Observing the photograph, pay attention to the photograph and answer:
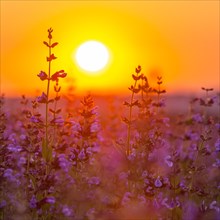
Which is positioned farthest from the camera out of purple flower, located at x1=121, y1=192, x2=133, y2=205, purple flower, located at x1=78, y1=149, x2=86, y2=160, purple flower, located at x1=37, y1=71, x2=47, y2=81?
purple flower, located at x1=78, y1=149, x2=86, y2=160

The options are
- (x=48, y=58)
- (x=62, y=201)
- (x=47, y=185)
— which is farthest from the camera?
(x=62, y=201)

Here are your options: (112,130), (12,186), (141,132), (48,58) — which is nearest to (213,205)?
(141,132)

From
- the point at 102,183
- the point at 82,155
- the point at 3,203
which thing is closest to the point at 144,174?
the point at 82,155

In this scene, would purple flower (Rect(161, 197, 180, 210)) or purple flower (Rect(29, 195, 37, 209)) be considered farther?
purple flower (Rect(29, 195, 37, 209))

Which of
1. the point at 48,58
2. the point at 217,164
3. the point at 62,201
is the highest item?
the point at 48,58

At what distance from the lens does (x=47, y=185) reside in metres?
7.47

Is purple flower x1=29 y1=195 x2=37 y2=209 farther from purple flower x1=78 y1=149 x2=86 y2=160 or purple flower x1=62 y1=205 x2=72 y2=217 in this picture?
purple flower x1=78 y1=149 x2=86 y2=160

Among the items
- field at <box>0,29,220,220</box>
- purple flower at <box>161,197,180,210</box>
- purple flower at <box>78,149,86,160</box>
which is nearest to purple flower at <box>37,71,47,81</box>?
field at <box>0,29,220,220</box>

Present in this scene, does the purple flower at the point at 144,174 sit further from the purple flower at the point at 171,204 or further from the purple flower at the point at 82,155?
the purple flower at the point at 82,155

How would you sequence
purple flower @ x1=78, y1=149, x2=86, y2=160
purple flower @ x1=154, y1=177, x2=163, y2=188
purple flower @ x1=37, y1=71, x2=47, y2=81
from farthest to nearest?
1. purple flower @ x1=78, y1=149, x2=86, y2=160
2. purple flower @ x1=37, y1=71, x2=47, y2=81
3. purple flower @ x1=154, y1=177, x2=163, y2=188

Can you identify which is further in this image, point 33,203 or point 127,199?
point 127,199

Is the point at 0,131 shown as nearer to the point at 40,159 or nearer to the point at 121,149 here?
the point at 40,159

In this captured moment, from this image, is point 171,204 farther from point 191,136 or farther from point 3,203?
point 191,136

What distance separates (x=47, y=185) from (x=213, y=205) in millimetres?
2259
